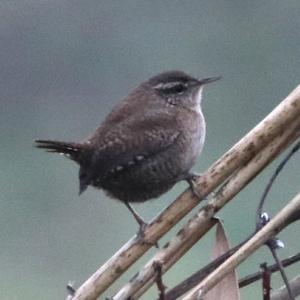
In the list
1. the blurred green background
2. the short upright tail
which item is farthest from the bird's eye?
the blurred green background

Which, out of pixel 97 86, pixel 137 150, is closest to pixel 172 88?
pixel 137 150

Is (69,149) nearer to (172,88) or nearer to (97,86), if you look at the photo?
(172,88)

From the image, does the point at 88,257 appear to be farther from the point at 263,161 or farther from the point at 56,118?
the point at 263,161

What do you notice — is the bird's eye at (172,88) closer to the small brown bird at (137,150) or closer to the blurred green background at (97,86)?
the small brown bird at (137,150)

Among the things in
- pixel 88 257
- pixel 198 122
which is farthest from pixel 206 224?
pixel 88 257

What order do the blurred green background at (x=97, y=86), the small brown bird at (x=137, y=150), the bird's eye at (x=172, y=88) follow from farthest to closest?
the blurred green background at (x=97, y=86), the bird's eye at (x=172, y=88), the small brown bird at (x=137, y=150)

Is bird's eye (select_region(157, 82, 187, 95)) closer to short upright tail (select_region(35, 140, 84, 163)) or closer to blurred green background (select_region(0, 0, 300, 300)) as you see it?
short upright tail (select_region(35, 140, 84, 163))

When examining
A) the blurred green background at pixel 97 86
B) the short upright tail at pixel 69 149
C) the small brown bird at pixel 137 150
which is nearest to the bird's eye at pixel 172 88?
the small brown bird at pixel 137 150
